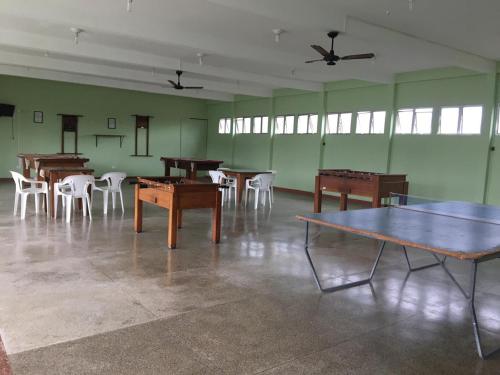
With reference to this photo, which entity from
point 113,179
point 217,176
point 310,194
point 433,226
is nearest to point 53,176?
point 113,179

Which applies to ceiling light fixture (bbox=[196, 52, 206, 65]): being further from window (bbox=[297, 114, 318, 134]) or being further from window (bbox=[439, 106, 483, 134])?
window (bbox=[439, 106, 483, 134])

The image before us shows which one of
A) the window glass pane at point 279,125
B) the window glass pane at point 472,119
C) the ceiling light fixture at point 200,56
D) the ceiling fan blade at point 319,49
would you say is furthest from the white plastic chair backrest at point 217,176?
the window glass pane at point 472,119

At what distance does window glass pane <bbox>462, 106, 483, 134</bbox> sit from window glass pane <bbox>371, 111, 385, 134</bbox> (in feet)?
6.23

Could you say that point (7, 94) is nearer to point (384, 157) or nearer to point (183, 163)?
point (183, 163)

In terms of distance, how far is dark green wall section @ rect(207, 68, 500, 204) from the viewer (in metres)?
8.35

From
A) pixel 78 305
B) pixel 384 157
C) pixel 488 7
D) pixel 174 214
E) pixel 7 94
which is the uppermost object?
pixel 488 7

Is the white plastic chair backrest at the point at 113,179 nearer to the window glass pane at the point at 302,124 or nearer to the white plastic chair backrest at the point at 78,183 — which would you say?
the white plastic chair backrest at the point at 78,183

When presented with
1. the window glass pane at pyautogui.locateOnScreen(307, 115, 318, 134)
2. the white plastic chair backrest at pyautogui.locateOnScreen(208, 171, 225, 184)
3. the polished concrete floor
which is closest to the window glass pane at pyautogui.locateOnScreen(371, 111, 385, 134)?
the window glass pane at pyautogui.locateOnScreen(307, 115, 318, 134)

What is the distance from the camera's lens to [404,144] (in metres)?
9.73

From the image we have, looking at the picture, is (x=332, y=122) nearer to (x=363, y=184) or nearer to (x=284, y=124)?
(x=284, y=124)

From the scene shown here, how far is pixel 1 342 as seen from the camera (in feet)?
8.66

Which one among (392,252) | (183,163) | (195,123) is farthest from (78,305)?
(195,123)

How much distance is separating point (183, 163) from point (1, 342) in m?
8.93

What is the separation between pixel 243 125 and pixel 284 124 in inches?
82.6
